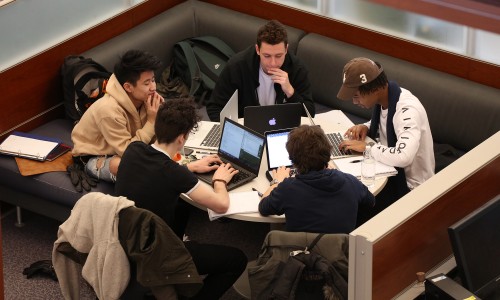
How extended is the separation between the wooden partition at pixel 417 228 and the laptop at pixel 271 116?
133 cm

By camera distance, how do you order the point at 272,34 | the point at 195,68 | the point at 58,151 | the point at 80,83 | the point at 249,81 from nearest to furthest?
the point at 272,34 < the point at 249,81 < the point at 58,151 < the point at 80,83 < the point at 195,68

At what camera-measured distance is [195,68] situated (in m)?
4.93

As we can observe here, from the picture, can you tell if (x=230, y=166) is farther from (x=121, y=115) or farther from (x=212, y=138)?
(x=121, y=115)

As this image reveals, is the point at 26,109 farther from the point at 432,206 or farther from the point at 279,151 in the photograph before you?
the point at 432,206

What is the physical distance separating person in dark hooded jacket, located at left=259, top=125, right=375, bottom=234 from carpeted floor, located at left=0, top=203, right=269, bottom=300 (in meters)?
1.07

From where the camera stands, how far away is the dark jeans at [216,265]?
125 inches

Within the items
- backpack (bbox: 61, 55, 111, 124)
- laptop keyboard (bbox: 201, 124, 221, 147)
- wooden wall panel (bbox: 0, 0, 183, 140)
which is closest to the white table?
laptop keyboard (bbox: 201, 124, 221, 147)

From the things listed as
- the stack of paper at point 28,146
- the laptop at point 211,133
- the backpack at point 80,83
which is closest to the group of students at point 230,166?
the laptop at point 211,133

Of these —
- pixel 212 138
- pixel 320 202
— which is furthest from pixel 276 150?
pixel 320 202

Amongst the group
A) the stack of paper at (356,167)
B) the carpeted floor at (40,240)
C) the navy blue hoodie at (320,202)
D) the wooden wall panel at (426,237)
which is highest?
the wooden wall panel at (426,237)

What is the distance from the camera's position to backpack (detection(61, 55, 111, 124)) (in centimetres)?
438

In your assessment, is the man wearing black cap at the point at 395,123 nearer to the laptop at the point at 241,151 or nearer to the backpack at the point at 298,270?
the laptop at the point at 241,151

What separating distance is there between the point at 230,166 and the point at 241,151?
0.09 meters

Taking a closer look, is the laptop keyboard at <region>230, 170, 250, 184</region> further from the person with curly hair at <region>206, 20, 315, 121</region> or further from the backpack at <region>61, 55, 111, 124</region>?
the backpack at <region>61, 55, 111, 124</region>
